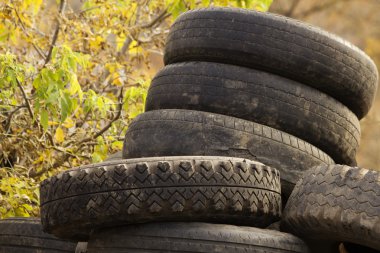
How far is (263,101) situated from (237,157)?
43 cm

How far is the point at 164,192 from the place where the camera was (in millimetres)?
3969

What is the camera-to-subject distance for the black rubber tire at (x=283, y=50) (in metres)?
4.91

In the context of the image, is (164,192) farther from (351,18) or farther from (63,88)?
(351,18)

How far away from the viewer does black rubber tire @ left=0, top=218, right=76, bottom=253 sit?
505 cm

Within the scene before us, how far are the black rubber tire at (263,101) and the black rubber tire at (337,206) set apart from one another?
0.69 meters

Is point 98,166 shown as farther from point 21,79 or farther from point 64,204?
point 21,79

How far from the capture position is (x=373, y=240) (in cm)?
373

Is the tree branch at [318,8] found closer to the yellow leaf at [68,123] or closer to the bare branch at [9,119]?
the yellow leaf at [68,123]

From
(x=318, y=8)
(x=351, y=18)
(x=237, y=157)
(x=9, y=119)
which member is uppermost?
(x=318, y=8)

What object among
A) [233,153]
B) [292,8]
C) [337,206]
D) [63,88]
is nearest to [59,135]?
[63,88]

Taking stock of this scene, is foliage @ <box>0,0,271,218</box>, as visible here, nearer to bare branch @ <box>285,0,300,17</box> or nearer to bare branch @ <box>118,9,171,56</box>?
bare branch @ <box>118,9,171,56</box>

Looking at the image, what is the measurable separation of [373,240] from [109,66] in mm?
4381

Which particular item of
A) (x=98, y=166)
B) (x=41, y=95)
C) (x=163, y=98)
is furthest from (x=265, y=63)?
(x=41, y=95)

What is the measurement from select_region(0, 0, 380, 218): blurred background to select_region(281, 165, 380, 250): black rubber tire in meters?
1.90
